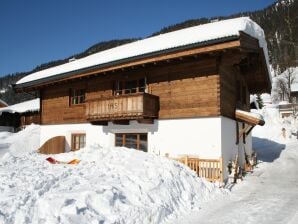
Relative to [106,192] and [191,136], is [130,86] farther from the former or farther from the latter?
[106,192]

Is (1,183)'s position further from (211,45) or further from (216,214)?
(211,45)

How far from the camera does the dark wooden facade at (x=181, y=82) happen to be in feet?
44.5

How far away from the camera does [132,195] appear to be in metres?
8.38

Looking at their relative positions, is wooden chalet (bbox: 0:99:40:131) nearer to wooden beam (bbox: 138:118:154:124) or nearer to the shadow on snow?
wooden beam (bbox: 138:118:154:124)

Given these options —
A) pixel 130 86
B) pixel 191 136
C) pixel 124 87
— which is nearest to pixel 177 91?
pixel 191 136

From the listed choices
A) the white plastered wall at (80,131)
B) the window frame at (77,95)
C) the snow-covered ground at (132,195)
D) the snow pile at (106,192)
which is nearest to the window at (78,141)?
the white plastered wall at (80,131)

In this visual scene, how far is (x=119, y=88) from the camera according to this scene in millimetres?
17266

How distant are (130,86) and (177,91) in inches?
125

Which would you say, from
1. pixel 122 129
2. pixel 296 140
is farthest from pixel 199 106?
pixel 296 140

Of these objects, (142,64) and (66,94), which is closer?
(142,64)

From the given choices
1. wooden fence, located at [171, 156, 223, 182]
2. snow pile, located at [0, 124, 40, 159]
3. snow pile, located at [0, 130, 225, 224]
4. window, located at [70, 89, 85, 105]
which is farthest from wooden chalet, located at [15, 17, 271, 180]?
snow pile, located at [0, 124, 40, 159]

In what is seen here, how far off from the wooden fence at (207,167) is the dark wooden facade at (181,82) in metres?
2.23

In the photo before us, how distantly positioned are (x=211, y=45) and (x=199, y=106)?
115 inches

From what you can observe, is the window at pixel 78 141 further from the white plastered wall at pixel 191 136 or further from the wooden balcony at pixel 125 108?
the wooden balcony at pixel 125 108
